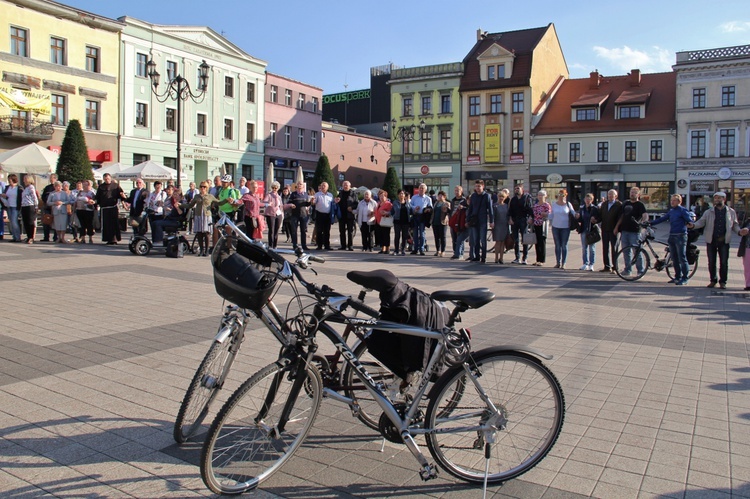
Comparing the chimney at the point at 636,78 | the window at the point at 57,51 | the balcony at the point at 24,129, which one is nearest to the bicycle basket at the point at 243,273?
the balcony at the point at 24,129

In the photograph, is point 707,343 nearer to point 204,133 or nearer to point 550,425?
point 550,425

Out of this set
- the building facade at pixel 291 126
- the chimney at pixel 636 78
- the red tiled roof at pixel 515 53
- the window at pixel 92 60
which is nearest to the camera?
the window at pixel 92 60

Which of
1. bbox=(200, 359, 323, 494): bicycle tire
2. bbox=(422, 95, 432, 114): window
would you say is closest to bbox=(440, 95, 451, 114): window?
bbox=(422, 95, 432, 114): window

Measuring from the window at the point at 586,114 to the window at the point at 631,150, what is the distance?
365 cm

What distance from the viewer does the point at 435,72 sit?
2243 inches

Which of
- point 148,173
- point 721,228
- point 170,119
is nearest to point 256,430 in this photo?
point 721,228

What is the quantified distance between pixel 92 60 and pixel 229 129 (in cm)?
1246

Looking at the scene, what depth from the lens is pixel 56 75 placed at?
124ft

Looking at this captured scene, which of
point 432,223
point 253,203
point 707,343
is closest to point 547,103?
point 432,223

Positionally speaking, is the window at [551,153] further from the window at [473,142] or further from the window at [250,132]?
the window at [250,132]

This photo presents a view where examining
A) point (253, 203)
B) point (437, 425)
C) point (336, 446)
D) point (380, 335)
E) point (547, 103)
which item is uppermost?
point (547, 103)

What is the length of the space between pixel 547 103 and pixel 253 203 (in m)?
45.7

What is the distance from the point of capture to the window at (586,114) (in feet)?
169

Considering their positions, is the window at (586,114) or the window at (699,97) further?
the window at (586,114)
